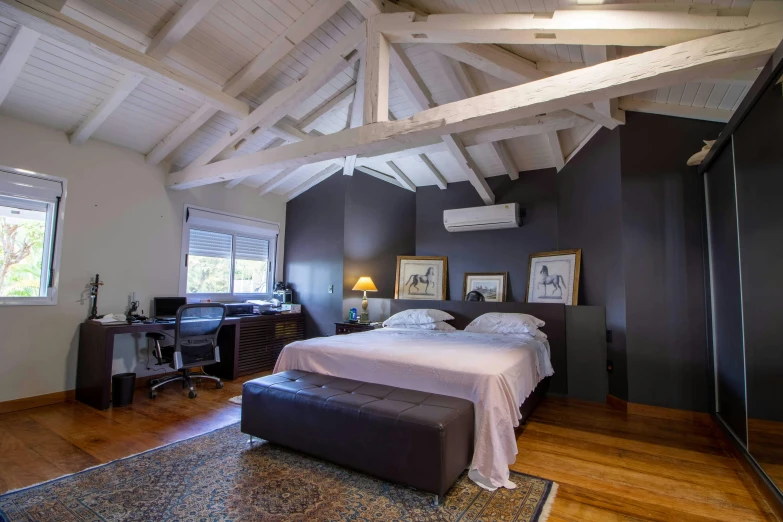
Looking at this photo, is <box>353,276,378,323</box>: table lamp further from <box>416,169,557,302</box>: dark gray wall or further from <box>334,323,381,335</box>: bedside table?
<box>416,169,557,302</box>: dark gray wall

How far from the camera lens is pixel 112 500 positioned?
1894 mm

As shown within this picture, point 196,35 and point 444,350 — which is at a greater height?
point 196,35

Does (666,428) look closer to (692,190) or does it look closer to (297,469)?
(692,190)

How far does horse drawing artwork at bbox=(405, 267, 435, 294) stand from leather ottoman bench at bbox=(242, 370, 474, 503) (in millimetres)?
2962

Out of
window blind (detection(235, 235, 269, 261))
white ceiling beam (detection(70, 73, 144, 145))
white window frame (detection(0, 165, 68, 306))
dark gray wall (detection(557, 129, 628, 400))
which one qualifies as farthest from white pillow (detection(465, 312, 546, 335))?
white window frame (detection(0, 165, 68, 306))

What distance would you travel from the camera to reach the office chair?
3668 millimetres

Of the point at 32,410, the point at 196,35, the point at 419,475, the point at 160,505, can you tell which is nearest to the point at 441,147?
the point at 196,35

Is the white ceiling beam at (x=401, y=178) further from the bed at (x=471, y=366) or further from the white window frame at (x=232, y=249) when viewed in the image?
the bed at (x=471, y=366)

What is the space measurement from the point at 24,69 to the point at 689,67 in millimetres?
4669

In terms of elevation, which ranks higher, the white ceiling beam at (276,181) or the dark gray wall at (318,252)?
the white ceiling beam at (276,181)

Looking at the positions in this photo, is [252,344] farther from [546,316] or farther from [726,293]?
[726,293]

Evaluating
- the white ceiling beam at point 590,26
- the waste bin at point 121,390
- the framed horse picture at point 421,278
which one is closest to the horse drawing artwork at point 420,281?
the framed horse picture at point 421,278

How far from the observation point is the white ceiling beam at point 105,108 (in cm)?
307

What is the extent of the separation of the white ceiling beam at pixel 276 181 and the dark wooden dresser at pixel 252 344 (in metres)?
1.90
